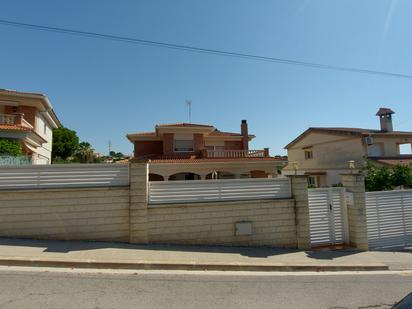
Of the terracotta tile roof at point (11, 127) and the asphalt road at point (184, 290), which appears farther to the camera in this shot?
the terracotta tile roof at point (11, 127)

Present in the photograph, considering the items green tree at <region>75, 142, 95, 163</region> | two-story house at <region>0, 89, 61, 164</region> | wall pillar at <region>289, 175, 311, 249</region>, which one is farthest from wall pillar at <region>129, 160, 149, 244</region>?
green tree at <region>75, 142, 95, 163</region>

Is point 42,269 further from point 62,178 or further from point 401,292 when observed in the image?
point 401,292

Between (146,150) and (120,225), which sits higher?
(146,150)

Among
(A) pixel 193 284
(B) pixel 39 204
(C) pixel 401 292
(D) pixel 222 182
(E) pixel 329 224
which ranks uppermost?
(D) pixel 222 182

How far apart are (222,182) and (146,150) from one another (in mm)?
18620

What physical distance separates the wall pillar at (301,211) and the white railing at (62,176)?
5090mm

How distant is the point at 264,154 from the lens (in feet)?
73.8

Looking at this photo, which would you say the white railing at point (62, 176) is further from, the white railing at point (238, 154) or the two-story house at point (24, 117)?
the white railing at point (238, 154)

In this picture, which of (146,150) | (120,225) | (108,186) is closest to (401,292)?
(120,225)

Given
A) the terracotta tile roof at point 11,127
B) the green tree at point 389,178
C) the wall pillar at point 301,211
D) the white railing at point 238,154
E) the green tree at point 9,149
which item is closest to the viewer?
the wall pillar at point 301,211

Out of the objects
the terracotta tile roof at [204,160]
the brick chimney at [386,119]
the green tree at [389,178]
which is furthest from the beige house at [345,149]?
the green tree at [389,178]

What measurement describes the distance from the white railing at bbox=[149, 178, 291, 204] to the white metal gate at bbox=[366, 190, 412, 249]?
10.5 ft

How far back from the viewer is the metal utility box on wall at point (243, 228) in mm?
7768

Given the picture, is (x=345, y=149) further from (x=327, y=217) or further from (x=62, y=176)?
(x=62, y=176)
